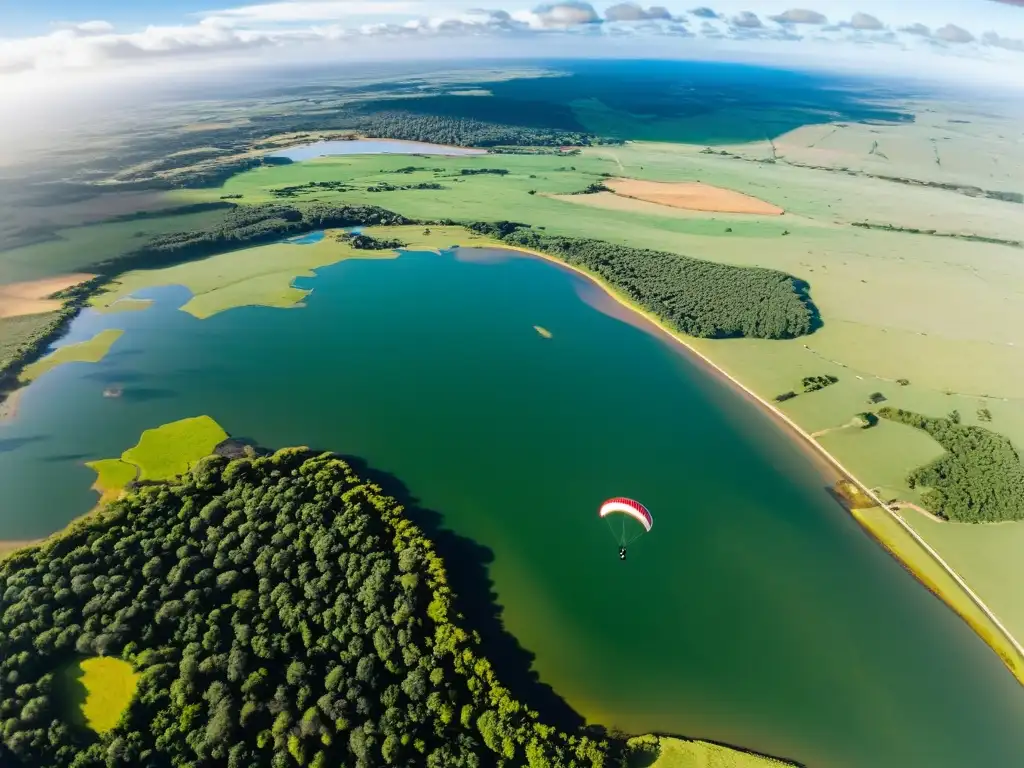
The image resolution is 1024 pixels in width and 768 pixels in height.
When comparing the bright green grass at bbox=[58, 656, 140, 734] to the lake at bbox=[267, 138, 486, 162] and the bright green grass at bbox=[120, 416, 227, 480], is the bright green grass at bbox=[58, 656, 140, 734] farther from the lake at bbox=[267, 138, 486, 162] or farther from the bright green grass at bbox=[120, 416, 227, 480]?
the lake at bbox=[267, 138, 486, 162]

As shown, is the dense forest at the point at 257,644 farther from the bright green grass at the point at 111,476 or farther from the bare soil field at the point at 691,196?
the bare soil field at the point at 691,196

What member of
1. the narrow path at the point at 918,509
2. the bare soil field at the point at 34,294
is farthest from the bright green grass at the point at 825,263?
the bare soil field at the point at 34,294

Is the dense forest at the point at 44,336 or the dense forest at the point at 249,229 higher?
the dense forest at the point at 249,229

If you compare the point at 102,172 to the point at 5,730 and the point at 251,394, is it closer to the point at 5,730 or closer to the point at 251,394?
the point at 251,394

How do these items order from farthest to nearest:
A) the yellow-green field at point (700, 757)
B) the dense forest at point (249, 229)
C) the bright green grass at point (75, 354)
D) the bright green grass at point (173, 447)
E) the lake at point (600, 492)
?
the dense forest at point (249, 229) < the bright green grass at point (75, 354) < the bright green grass at point (173, 447) < the lake at point (600, 492) < the yellow-green field at point (700, 757)

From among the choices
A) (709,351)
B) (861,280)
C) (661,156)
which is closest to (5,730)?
(709,351)

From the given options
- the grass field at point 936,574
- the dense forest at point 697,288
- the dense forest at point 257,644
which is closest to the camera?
the dense forest at point 257,644

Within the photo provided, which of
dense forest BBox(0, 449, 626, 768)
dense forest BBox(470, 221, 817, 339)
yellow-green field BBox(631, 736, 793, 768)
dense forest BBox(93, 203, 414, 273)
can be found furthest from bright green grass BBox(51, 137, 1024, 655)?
dense forest BBox(0, 449, 626, 768)

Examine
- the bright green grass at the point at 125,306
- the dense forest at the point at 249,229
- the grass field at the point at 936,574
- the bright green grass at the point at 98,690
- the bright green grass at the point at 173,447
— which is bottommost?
the grass field at the point at 936,574
